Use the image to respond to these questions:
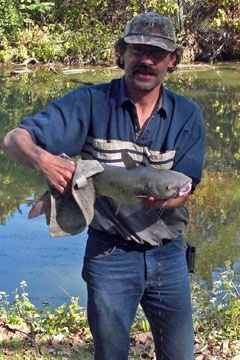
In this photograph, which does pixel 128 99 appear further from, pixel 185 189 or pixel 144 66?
pixel 185 189

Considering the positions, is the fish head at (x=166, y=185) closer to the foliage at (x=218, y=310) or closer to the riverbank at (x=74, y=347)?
the riverbank at (x=74, y=347)

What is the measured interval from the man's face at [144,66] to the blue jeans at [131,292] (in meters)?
0.82

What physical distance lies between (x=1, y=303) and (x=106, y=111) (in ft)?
9.59

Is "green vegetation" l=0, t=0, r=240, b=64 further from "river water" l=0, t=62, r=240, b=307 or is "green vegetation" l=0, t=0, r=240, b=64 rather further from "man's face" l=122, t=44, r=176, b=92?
"man's face" l=122, t=44, r=176, b=92

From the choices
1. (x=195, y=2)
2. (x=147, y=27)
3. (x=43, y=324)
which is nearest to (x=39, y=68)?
(x=195, y=2)

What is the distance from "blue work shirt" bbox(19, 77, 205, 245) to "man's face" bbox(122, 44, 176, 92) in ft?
0.35

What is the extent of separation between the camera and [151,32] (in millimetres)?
3682

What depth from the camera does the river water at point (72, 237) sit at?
269 inches

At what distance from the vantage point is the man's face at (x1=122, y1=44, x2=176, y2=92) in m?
3.67

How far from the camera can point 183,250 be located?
3.88 metres

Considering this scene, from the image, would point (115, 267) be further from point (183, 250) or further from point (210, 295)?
point (210, 295)

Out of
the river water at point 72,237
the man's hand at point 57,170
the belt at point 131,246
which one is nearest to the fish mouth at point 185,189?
the belt at point 131,246

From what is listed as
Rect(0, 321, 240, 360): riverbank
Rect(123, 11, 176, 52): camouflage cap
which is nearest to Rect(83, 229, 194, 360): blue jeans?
Rect(123, 11, 176, 52): camouflage cap

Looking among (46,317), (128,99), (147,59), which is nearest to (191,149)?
(128,99)
